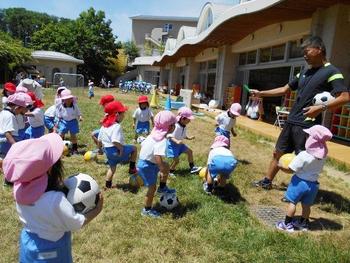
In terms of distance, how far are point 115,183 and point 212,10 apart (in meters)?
16.9

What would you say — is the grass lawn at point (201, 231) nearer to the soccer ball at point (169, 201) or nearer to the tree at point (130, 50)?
the soccer ball at point (169, 201)

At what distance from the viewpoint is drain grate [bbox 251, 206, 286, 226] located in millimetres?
5012

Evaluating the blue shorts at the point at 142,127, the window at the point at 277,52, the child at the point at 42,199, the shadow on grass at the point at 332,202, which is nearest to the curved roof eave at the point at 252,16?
the window at the point at 277,52

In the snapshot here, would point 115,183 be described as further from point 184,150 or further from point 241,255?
point 241,255

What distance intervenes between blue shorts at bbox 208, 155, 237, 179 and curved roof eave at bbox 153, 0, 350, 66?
7.10 m

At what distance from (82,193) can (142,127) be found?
6896mm

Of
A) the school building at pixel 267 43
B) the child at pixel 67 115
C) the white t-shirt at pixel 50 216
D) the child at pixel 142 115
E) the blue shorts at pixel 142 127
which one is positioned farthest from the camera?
the school building at pixel 267 43

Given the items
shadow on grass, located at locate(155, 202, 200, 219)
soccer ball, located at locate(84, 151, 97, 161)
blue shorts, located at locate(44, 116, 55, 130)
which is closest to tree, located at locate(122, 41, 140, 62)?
blue shorts, located at locate(44, 116, 55, 130)

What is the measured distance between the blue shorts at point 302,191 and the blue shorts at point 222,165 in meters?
0.94

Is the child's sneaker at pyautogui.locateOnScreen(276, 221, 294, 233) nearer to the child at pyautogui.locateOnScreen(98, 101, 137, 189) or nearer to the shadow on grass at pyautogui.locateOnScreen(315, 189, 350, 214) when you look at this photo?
the shadow on grass at pyautogui.locateOnScreen(315, 189, 350, 214)

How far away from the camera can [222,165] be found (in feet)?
17.5

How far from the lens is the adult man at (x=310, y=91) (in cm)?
476

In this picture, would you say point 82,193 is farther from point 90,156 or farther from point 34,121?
point 90,156

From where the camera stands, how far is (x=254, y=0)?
12406 millimetres
